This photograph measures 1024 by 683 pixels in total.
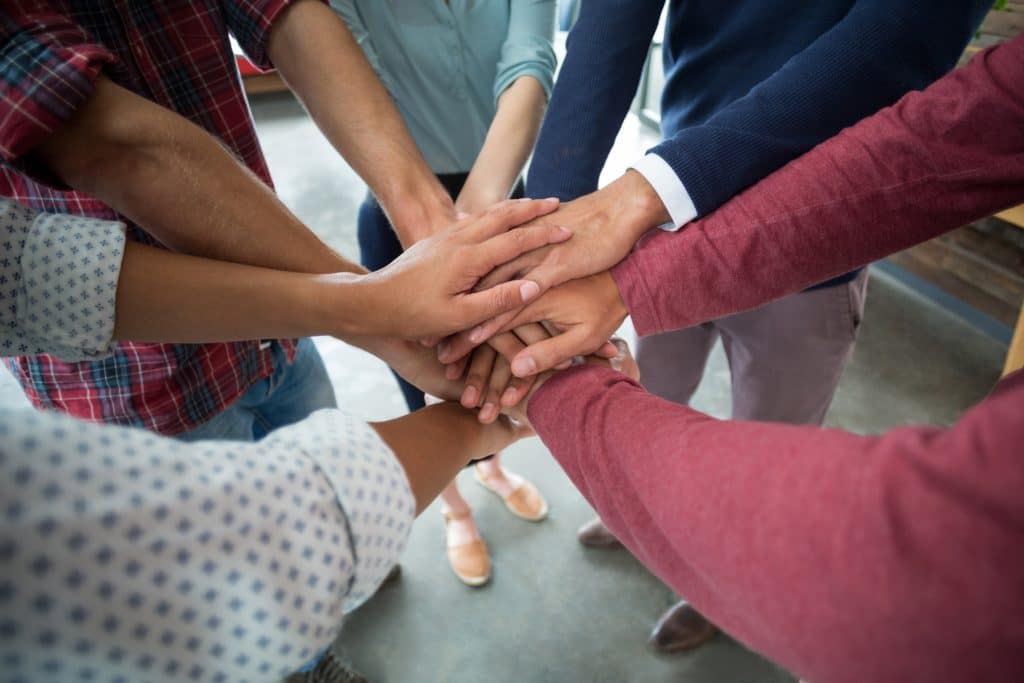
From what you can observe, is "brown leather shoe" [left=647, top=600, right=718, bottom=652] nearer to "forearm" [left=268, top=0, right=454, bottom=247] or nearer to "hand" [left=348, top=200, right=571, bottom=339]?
"hand" [left=348, top=200, right=571, bottom=339]

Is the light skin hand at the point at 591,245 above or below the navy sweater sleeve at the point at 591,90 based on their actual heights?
below

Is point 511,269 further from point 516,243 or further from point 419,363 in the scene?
point 419,363

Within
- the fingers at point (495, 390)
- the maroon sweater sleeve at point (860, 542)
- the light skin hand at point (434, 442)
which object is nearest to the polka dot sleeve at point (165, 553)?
the light skin hand at point (434, 442)

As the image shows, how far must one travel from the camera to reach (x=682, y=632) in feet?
4.39

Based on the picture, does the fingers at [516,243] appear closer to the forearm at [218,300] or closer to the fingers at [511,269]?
the fingers at [511,269]

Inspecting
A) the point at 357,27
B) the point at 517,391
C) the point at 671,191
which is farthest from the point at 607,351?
the point at 357,27

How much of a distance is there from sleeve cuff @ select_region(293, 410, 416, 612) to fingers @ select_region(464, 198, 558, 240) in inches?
17.1

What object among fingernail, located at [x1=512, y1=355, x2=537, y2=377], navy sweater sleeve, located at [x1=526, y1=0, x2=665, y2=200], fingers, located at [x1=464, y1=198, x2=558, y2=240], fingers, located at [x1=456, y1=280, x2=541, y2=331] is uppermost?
navy sweater sleeve, located at [x1=526, y1=0, x2=665, y2=200]

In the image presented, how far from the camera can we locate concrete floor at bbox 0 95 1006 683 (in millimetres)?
1323

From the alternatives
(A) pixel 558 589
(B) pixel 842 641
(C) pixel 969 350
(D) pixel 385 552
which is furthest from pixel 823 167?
(C) pixel 969 350

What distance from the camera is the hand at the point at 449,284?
75 cm

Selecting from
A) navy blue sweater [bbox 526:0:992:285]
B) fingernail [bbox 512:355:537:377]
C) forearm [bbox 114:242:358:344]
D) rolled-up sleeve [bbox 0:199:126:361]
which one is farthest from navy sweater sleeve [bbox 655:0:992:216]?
rolled-up sleeve [bbox 0:199:126:361]

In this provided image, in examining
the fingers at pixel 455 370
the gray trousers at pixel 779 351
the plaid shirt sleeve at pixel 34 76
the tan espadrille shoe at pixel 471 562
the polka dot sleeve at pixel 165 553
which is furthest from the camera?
the tan espadrille shoe at pixel 471 562

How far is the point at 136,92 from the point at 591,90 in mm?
693
